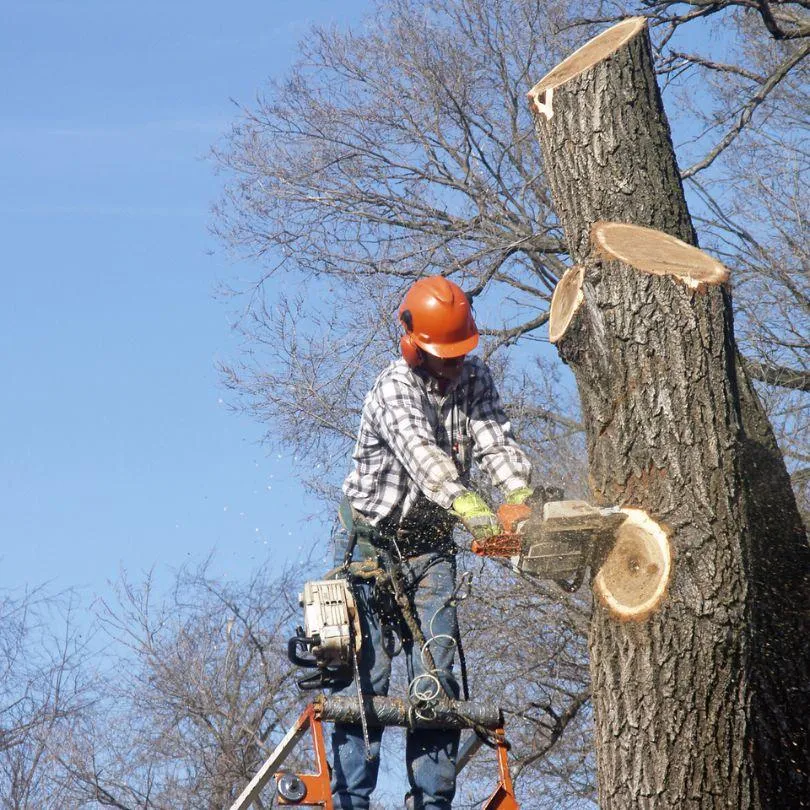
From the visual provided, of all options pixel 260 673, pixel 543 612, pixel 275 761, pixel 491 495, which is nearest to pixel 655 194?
pixel 275 761

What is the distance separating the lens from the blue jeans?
5.05 meters

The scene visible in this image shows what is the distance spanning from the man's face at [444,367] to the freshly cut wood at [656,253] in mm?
837

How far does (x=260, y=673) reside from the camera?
1570cm

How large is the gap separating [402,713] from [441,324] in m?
1.63

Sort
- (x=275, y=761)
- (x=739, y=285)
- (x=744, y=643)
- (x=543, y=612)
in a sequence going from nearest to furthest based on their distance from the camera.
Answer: (x=744, y=643) → (x=275, y=761) → (x=543, y=612) → (x=739, y=285)

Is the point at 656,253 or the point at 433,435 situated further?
the point at 433,435

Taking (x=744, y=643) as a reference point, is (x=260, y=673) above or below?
below

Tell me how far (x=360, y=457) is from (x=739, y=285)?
8.79 metres

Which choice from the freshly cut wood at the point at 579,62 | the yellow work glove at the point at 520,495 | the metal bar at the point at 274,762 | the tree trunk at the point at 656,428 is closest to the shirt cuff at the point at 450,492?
the yellow work glove at the point at 520,495

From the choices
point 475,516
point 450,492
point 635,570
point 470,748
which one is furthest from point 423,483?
point 470,748

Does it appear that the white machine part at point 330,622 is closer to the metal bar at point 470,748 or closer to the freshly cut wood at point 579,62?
the metal bar at point 470,748

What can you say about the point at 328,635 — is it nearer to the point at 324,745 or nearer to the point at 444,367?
the point at 324,745

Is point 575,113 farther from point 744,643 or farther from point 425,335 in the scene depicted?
point 744,643

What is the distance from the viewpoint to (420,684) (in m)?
5.12
